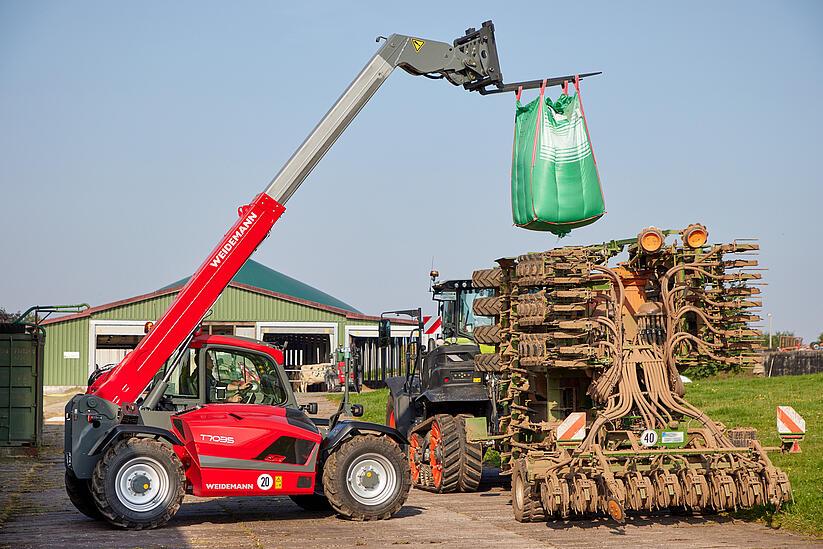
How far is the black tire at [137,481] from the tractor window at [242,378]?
1.05 metres

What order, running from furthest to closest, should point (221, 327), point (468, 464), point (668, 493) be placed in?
point (221, 327) → point (468, 464) → point (668, 493)

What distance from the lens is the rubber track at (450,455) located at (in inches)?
505

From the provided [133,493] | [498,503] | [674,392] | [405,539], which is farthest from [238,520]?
[674,392]

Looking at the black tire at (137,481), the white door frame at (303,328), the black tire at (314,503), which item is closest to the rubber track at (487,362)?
the black tire at (314,503)

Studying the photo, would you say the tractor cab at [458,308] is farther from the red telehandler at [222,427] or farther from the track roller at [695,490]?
the track roller at [695,490]

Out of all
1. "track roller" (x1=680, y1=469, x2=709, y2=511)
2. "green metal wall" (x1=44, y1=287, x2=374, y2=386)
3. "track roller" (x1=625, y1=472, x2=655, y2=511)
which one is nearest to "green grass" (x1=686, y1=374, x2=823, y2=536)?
"track roller" (x1=680, y1=469, x2=709, y2=511)

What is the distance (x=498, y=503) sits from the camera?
1215 centimetres

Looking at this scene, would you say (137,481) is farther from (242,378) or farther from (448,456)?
(448,456)

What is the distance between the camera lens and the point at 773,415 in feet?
60.5

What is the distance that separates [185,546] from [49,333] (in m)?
33.8

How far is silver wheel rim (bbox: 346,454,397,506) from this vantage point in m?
10.7

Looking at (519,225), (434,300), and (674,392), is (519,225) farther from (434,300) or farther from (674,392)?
(434,300)

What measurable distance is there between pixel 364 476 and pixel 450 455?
2.31 meters

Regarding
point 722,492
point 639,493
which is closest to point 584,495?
point 639,493
